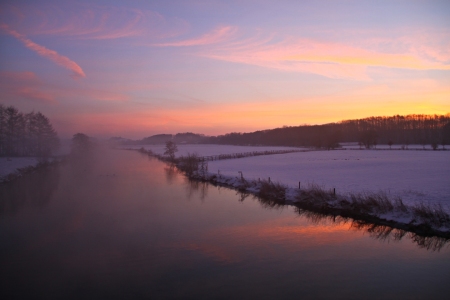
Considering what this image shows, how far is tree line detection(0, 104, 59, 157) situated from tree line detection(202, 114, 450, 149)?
74.9 meters

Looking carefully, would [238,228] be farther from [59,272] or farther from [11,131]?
[11,131]

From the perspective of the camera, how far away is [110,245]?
40.9 ft

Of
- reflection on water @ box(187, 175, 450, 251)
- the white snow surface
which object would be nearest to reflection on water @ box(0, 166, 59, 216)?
the white snow surface

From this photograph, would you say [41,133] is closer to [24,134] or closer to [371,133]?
[24,134]

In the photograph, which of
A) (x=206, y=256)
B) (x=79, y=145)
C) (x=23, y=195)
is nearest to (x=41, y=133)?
(x=79, y=145)

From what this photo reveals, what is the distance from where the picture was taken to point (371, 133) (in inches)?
3851

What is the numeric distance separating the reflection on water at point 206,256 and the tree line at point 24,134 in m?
48.0

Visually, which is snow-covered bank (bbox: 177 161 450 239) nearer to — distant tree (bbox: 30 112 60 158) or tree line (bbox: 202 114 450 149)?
distant tree (bbox: 30 112 60 158)

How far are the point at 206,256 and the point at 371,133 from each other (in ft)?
321

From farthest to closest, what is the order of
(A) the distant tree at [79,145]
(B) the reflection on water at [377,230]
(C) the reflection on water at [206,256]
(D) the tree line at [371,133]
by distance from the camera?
1. (D) the tree line at [371,133]
2. (A) the distant tree at [79,145]
3. (B) the reflection on water at [377,230]
4. (C) the reflection on water at [206,256]

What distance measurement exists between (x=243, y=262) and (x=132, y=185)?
2135 cm

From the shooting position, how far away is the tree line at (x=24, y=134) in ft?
190

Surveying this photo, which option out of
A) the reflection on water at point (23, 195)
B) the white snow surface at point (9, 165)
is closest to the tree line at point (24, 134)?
the white snow surface at point (9, 165)

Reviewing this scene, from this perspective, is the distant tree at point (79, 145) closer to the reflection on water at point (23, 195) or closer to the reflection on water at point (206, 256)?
the reflection on water at point (23, 195)
